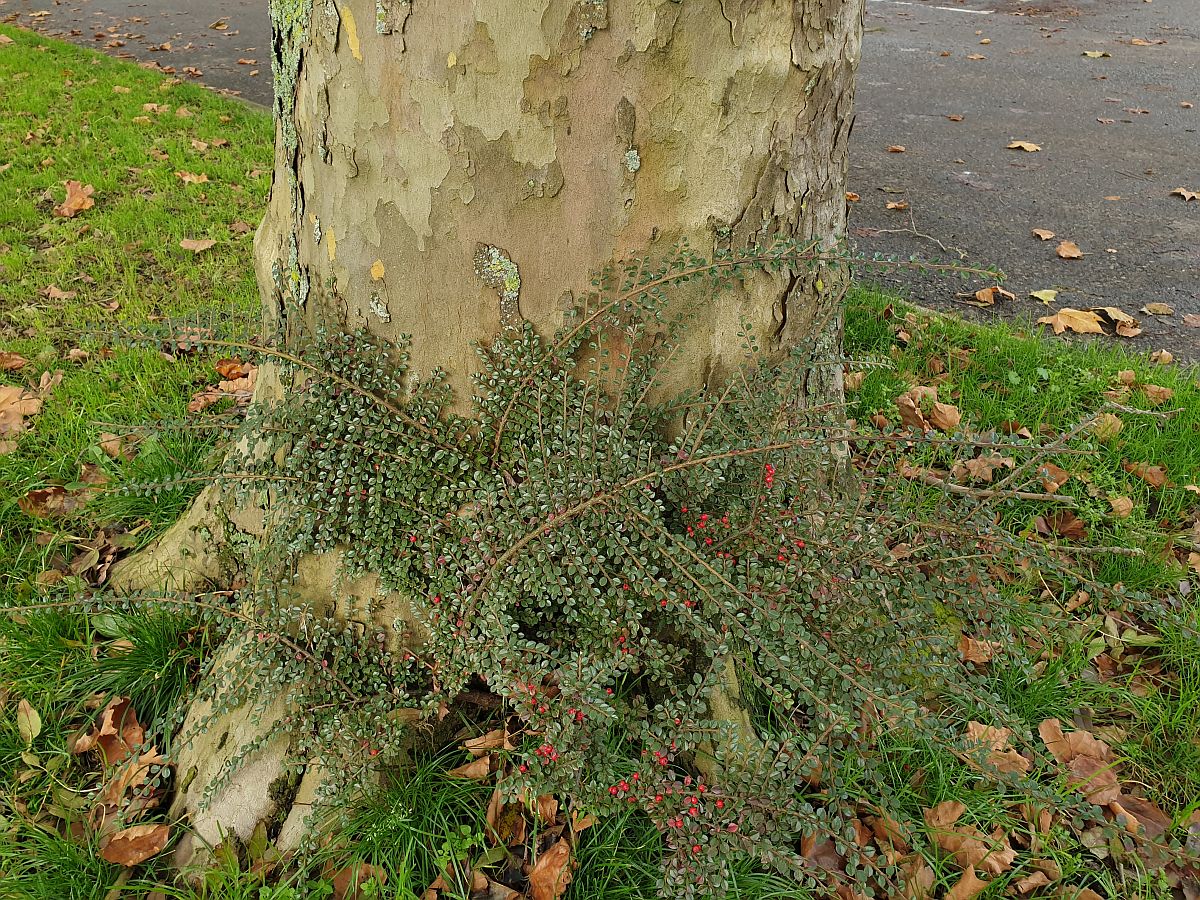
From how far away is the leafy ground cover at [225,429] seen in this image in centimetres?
177

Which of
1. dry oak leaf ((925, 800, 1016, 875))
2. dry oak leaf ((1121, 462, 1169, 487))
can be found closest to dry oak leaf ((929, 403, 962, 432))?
dry oak leaf ((1121, 462, 1169, 487))

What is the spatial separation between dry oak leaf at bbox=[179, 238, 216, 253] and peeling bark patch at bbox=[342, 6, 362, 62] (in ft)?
9.38

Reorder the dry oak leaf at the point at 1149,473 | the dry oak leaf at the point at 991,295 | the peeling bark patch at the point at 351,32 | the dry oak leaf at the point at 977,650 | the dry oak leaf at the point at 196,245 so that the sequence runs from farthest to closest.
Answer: the dry oak leaf at the point at 196,245
the dry oak leaf at the point at 991,295
the dry oak leaf at the point at 1149,473
the dry oak leaf at the point at 977,650
the peeling bark patch at the point at 351,32

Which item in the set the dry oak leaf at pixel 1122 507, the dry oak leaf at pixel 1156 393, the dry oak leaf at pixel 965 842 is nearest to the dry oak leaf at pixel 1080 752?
the dry oak leaf at pixel 965 842

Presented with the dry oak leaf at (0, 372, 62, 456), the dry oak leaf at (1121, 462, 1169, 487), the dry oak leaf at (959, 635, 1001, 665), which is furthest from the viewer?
the dry oak leaf at (0, 372, 62, 456)

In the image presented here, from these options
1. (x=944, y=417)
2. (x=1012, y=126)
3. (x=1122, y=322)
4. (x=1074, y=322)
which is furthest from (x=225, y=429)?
(x=1012, y=126)

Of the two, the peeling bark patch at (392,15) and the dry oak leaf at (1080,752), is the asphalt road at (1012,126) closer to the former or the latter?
the dry oak leaf at (1080,752)

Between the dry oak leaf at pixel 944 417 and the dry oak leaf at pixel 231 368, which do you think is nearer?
the dry oak leaf at pixel 944 417

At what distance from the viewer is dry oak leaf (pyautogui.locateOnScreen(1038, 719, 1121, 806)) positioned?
1.98m

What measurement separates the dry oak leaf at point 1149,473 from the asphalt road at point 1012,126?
3.55ft

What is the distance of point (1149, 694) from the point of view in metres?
2.19

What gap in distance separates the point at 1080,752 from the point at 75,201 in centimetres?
514

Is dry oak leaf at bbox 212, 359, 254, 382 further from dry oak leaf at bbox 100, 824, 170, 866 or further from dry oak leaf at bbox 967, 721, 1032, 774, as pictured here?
dry oak leaf at bbox 967, 721, 1032, 774

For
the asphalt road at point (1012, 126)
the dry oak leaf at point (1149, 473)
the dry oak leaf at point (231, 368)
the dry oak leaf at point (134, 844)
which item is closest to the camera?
the dry oak leaf at point (134, 844)
